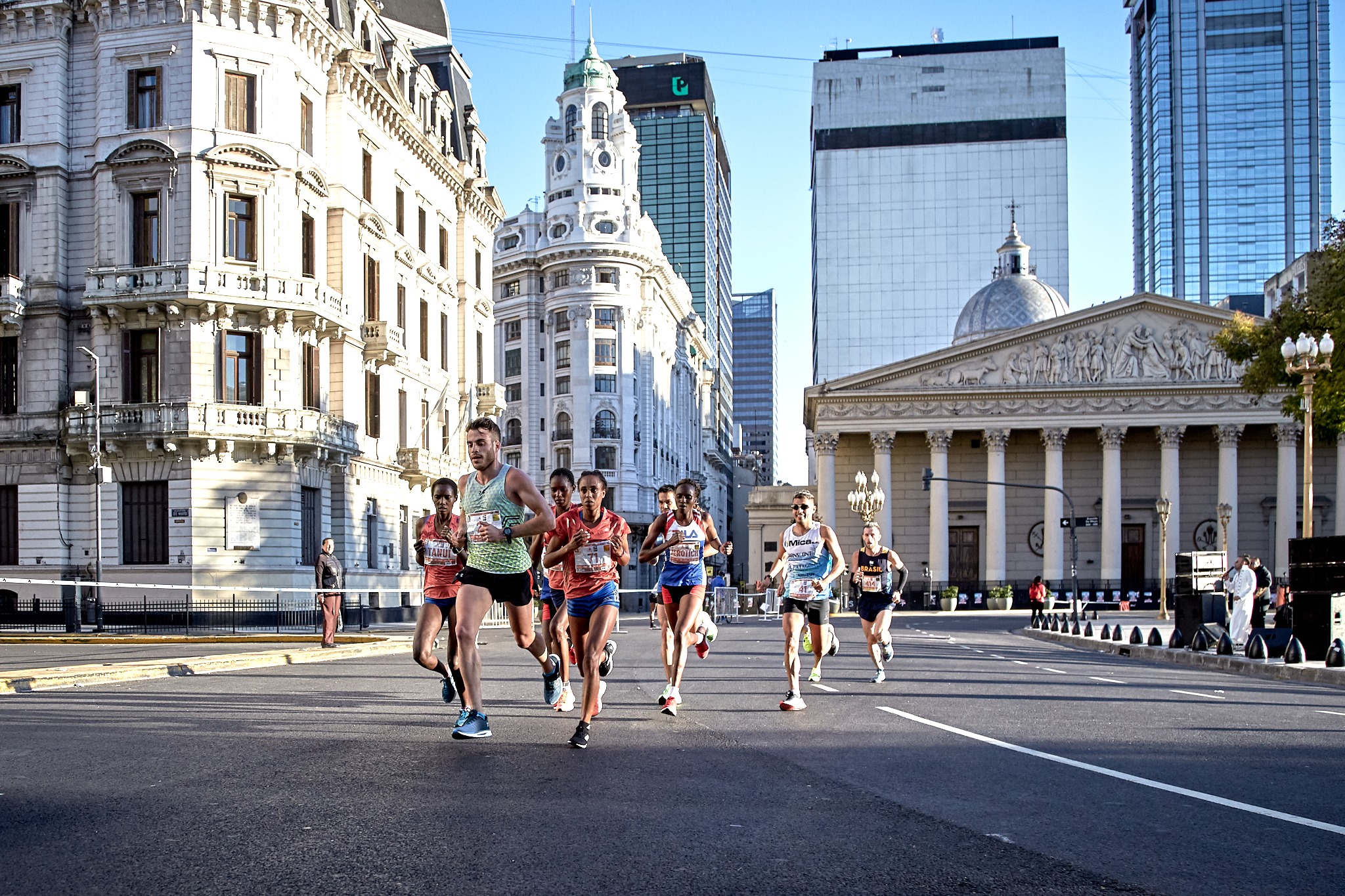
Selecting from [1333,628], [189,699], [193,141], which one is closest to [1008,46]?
[193,141]

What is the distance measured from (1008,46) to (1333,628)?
14422cm

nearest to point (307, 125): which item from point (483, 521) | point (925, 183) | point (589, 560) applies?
point (589, 560)

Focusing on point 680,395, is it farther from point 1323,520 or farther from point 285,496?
point 285,496

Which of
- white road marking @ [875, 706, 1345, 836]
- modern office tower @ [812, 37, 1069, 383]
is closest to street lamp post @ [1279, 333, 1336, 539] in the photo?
white road marking @ [875, 706, 1345, 836]

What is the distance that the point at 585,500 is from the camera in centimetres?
1032

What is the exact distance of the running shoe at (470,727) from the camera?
8909 mm

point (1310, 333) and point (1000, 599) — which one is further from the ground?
point (1310, 333)

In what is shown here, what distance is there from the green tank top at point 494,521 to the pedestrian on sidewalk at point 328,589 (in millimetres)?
13317

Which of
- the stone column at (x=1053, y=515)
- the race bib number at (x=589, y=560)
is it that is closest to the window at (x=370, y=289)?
the race bib number at (x=589, y=560)

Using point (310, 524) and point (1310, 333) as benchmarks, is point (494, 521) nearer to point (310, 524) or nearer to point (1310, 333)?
point (310, 524)

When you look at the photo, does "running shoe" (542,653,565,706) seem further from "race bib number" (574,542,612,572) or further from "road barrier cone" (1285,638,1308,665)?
"road barrier cone" (1285,638,1308,665)

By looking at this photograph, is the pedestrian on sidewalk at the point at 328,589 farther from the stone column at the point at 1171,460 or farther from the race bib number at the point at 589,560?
the stone column at the point at 1171,460

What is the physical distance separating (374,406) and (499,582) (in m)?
31.5

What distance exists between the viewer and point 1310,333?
103 ft
